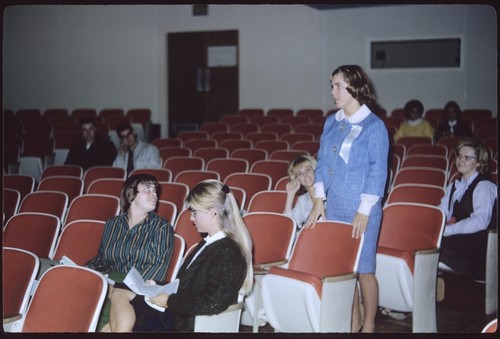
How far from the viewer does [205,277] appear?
8.10 ft

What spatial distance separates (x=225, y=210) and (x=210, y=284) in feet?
1.07

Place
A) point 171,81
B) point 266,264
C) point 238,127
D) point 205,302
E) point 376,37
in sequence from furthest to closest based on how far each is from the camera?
point 171,81, point 376,37, point 238,127, point 266,264, point 205,302

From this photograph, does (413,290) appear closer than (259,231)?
Yes

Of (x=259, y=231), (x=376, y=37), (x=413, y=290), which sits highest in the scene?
(x=376, y=37)

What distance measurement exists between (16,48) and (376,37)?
7517 millimetres

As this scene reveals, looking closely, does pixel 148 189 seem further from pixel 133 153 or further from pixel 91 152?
pixel 91 152

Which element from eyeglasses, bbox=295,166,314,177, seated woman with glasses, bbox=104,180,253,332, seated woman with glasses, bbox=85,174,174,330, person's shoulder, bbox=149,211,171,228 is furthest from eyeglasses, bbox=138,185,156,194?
eyeglasses, bbox=295,166,314,177

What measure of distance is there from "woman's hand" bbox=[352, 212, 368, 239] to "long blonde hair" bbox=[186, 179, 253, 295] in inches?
22.7

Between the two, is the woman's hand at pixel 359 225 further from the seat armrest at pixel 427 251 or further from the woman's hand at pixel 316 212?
the seat armrest at pixel 427 251

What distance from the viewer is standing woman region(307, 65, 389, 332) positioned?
112 inches

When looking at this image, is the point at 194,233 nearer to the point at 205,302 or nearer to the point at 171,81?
the point at 205,302

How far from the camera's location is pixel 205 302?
2424mm

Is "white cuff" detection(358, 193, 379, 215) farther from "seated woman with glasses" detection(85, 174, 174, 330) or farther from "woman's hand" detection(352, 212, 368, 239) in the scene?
"seated woman with glasses" detection(85, 174, 174, 330)

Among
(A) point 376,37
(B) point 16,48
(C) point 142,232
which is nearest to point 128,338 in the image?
(C) point 142,232
